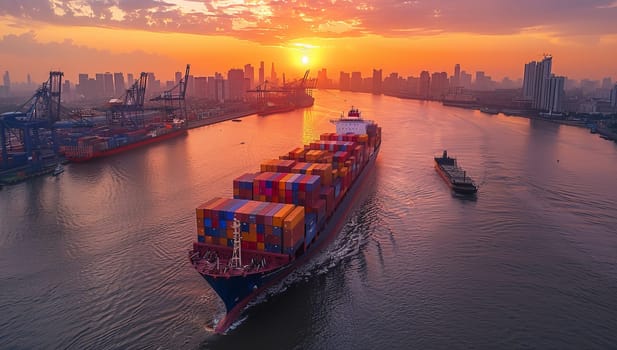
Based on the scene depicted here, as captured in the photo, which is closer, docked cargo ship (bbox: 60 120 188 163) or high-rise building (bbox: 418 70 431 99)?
docked cargo ship (bbox: 60 120 188 163)

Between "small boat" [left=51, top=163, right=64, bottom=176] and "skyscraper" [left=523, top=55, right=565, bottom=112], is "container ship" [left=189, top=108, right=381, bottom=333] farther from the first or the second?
"skyscraper" [left=523, top=55, right=565, bottom=112]

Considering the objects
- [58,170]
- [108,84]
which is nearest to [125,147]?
[58,170]

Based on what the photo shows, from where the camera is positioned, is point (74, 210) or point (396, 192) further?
point (396, 192)

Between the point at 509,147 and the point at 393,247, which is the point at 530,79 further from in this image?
the point at 393,247

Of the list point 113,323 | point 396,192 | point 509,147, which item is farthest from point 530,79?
point 113,323

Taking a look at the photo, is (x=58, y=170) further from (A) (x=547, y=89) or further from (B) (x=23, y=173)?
(A) (x=547, y=89)

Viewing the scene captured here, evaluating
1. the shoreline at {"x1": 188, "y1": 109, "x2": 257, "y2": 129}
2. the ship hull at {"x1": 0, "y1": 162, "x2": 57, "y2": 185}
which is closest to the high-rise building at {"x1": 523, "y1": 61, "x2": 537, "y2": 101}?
the shoreline at {"x1": 188, "y1": 109, "x2": 257, "y2": 129}
